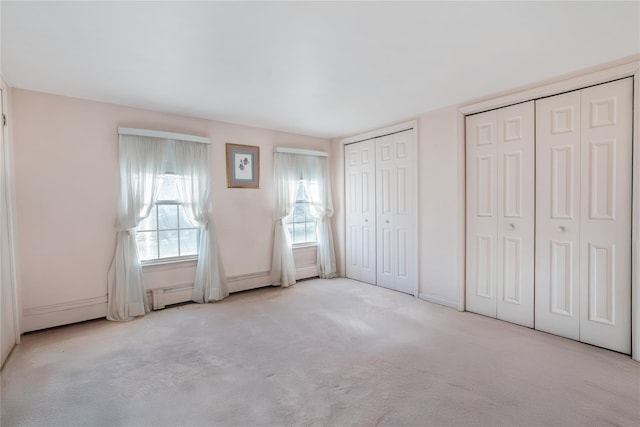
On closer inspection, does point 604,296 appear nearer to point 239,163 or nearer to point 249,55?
point 249,55

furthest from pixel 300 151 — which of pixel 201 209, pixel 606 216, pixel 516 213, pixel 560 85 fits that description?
pixel 606 216

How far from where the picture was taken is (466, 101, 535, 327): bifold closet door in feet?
10.4

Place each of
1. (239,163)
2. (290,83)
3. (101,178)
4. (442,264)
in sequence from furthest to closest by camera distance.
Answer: (239,163)
(442,264)
(101,178)
(290,83)

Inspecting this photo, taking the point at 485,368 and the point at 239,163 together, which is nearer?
the point at 485,368

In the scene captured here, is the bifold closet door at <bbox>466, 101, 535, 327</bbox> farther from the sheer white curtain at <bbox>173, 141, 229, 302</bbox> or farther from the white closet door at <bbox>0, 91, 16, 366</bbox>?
the white closet door at <bbox>0, 91, 16, 366</bbox>

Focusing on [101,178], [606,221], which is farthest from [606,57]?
[101,178]

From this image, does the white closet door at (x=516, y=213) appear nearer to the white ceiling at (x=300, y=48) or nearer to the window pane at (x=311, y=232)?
the white ceiling at (x=300, y=48)

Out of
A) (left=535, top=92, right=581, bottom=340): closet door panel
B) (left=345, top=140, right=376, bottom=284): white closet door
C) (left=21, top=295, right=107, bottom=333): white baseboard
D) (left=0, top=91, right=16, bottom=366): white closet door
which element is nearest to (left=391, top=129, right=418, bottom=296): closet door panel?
(left=345, top=140, right=376, bottom=284): white closet door

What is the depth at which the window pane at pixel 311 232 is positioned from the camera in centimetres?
538

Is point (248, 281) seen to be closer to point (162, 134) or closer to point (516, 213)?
A: point (162, 134)

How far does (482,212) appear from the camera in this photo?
3.54 m

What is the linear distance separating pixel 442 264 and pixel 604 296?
1.54 m

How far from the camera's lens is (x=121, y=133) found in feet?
11.5

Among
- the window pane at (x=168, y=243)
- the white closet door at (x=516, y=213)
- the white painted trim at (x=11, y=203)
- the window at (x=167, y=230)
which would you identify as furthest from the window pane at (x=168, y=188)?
the white closet door at (x=516, y=213)
